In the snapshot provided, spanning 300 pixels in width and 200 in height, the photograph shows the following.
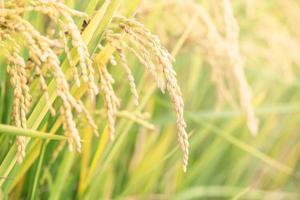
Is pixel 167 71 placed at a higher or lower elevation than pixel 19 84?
higher

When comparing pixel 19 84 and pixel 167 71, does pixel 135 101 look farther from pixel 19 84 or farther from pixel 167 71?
pixel 19 84

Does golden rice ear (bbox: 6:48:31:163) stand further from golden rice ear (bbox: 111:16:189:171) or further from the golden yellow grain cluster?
golden rice ear (bbox: 111:16:189:171)

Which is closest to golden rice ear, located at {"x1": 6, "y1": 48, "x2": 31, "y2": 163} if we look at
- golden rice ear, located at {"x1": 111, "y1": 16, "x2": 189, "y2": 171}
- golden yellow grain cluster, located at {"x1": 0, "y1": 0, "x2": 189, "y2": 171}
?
golden yellow grain cluster, located at {"x1": 0, "y1": 0, "x2": 189, "y2": 171}

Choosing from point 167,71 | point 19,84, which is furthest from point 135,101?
point 19,84

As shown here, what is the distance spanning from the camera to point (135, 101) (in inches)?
41.8

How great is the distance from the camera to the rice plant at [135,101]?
101cm

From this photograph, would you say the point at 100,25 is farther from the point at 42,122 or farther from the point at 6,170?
the point at 6,170

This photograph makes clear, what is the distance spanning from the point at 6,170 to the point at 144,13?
2.86 ft

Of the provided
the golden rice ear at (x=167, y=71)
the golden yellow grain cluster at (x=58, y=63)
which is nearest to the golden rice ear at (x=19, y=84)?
the golden yellow grain cluster at (x=58, y=63)

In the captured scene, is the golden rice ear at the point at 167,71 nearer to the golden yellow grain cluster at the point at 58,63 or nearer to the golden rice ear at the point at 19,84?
the golden yellow grain cluster at the point at 58,63

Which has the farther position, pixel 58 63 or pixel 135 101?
pixel 135 101

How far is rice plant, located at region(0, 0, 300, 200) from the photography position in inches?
39.9

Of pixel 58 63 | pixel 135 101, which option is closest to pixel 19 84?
pixel 58 63

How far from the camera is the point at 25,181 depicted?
4.88 ft
